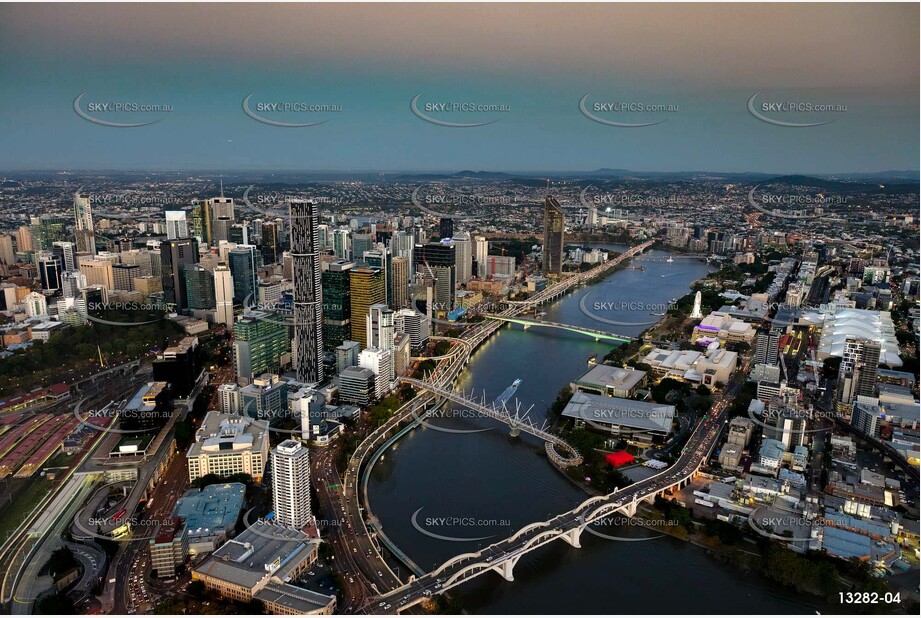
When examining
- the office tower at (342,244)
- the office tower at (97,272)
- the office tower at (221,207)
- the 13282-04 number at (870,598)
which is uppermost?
the office tower at (221,207)

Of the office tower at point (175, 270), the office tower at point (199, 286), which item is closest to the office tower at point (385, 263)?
the office tower at point (199, 286)

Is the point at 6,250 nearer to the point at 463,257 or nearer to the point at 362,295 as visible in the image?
the point at 362,295

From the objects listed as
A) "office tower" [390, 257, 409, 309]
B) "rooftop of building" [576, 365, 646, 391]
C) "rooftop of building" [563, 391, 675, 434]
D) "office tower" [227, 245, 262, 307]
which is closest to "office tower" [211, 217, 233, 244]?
"office tower" [227, 245, 262, 307]

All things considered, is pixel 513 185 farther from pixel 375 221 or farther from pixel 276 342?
pixel 276 342

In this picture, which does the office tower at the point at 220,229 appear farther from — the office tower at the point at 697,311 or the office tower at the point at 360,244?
the office tower at the point at 697,311

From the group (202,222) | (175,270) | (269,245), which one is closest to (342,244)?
(269,245)

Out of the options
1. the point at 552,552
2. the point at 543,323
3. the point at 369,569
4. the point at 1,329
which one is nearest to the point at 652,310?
the point at 543,323

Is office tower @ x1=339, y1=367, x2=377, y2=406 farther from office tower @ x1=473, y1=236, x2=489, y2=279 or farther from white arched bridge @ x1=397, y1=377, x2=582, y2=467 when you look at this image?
office tower @ x1=473, y1=236, x2=489, y2=279
